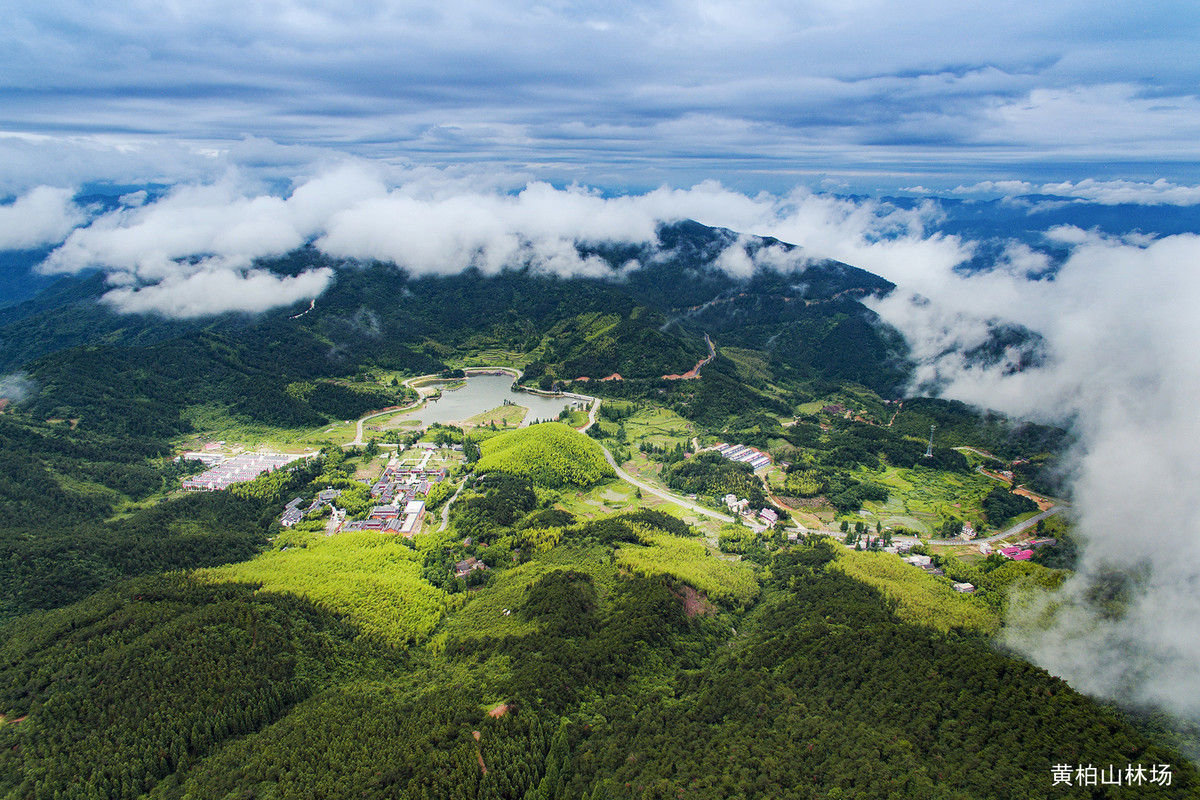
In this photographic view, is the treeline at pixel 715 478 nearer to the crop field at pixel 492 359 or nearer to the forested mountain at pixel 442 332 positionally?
the forested mountain at pixel 442 332

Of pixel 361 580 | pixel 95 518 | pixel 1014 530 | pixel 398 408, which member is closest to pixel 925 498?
pixel 1014 530

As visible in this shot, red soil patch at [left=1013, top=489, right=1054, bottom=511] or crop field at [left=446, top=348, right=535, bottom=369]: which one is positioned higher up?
crop field at [left=446, top=348, right=535, bottom=369]

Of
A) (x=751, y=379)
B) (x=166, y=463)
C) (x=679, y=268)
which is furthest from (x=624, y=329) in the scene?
(x=166, y=463)

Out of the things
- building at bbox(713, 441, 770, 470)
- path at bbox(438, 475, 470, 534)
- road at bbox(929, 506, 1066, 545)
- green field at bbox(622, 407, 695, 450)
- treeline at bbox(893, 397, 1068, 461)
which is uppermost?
path at bbox(438, 475, 470, 534)

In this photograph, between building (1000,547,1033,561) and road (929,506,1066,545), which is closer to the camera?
building (1000,547,1033,561)

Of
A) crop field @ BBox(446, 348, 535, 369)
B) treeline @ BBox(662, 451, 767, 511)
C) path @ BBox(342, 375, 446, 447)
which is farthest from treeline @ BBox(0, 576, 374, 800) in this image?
crop field @ BBox(446, 348, 535, 369)

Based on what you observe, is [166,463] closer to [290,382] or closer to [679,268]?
[290,382]

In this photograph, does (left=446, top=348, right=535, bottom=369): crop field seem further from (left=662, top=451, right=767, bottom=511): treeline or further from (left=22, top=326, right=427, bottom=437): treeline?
(left=662, top=451, right=767, bottom=511): treeline
